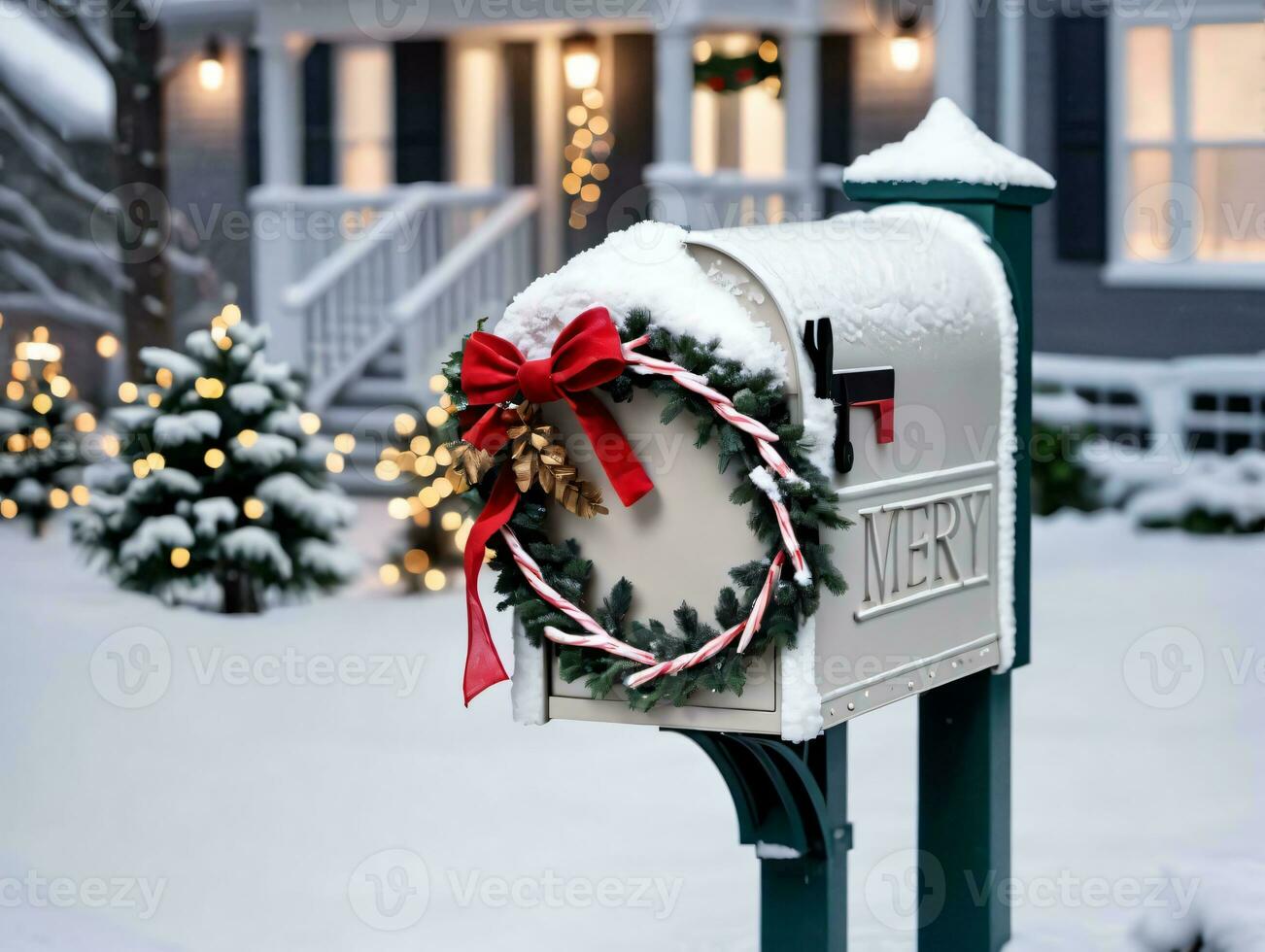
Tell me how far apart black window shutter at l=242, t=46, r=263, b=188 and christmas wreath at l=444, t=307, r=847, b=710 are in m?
11.6

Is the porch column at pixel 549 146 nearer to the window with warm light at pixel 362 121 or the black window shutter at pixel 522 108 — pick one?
the black window shutter at pixel 522 108

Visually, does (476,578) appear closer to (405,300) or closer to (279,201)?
(405,300)

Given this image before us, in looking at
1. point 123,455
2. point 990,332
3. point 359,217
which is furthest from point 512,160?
point 990,332

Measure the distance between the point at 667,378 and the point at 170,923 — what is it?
8.21 feet

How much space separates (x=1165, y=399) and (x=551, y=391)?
301 inches

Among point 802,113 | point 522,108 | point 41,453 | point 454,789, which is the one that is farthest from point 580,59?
point 454,789

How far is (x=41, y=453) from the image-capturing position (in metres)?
9.89

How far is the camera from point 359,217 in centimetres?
1160

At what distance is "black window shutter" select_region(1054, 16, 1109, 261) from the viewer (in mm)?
10094

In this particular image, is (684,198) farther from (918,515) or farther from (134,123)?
(918,515)

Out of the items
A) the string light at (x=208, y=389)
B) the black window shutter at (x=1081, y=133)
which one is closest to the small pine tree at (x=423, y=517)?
the string light at (x=208, y=389)

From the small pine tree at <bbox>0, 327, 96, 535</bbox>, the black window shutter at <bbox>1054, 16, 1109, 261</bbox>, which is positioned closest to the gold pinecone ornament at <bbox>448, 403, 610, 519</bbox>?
the small pine tree at <bbox>0, 327, 96, 535</bbox>

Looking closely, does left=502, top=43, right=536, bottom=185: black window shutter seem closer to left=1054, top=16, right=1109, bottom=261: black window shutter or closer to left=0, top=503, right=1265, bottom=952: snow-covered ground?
left=1054, top=16, right=1109, bottom=261: black window shutter

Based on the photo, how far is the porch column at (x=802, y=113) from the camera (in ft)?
35.5
